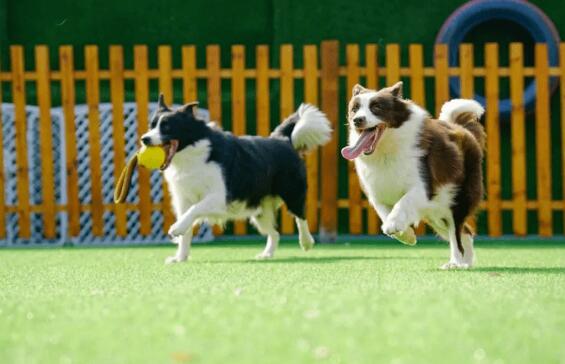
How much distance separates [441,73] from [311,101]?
1.22 meters

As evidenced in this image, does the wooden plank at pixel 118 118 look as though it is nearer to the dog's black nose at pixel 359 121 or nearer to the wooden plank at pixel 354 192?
the wooden plank at pixel 354 192

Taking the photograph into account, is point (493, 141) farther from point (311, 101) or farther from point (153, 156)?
point (153, 156)

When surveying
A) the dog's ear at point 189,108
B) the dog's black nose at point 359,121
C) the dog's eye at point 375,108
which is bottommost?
the dog's black nose at point 359,121

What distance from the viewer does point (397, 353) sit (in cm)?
304

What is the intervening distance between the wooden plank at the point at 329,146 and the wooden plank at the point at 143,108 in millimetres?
1632

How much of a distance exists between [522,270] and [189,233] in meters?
2.46

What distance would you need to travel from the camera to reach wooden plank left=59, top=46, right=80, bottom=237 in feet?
33.5

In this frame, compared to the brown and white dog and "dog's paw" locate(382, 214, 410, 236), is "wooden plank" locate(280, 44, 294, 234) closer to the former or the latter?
the brown and white dog

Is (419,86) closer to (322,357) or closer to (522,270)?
(522,270)

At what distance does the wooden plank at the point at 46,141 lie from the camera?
10.2m

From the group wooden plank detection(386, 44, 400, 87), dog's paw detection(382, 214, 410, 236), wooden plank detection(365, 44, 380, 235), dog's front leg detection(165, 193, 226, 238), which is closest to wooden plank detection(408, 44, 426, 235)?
wooden plank detection(386, 44, 400, 87)

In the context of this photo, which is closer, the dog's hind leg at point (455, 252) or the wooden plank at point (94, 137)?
the dog's hind leg at point (455, 252)

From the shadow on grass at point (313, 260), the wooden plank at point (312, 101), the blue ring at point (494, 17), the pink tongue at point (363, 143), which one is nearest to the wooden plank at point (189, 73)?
the wooden plank at point (312, 101)

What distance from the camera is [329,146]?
9977 mm
